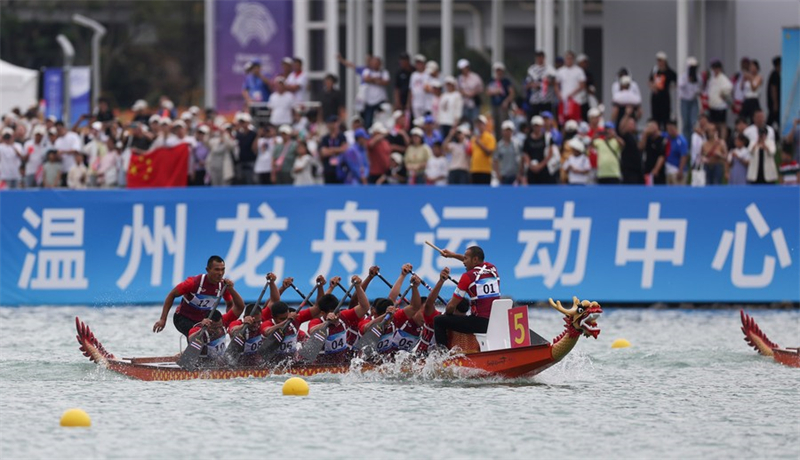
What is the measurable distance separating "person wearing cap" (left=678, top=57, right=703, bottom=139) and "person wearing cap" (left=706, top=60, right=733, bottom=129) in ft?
0.88

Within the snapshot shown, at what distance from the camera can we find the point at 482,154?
27859mm

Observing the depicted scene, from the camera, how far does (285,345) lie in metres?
18.5

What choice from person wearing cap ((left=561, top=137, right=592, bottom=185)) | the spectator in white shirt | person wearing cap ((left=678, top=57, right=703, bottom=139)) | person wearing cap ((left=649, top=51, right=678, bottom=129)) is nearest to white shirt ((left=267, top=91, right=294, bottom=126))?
the spectator in white shirt

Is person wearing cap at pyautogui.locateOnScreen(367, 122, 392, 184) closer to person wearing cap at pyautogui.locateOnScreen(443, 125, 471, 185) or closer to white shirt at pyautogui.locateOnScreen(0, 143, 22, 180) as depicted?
person wearing cap at pyautogui.locateOnScreen(443, 125, 471, 185)

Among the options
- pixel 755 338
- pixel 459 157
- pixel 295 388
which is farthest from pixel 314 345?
pixel 459 157

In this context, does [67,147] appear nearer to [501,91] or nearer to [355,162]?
[355,162]

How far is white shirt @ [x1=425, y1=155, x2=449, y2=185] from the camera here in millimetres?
27859

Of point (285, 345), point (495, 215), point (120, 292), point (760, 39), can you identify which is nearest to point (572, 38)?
point (760, 39)

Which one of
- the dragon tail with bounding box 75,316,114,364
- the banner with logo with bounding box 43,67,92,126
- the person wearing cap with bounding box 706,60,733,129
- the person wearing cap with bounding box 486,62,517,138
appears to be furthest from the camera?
the banner with logo with bounding box 43,67,92,126

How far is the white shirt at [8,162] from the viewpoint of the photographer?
1184 inches

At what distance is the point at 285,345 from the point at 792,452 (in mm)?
6844

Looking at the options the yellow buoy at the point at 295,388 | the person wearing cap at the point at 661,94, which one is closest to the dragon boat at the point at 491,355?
the yellow buoy at the point at 295,388

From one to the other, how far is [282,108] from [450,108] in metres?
3.74

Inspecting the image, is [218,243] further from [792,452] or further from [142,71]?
[142,71]
